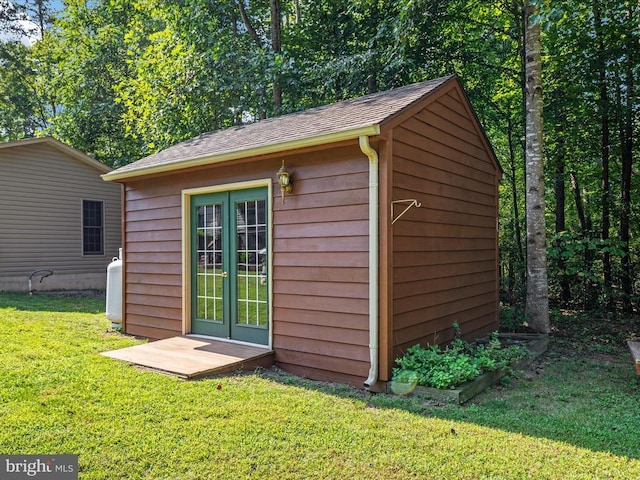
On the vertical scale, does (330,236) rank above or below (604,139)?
below

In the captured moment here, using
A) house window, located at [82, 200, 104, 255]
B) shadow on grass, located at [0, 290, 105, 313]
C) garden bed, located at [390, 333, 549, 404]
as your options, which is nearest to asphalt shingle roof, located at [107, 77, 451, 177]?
garden bed, located at [390, 333, 549, 404]

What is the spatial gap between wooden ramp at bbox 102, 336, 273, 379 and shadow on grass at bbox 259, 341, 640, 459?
0.28 m

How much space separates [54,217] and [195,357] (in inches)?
373

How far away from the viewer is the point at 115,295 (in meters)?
7.07

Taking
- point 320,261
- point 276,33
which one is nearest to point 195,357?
point 320,261

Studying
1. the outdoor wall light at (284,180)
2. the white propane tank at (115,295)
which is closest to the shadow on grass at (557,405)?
the outdoor wall light at (284,180)

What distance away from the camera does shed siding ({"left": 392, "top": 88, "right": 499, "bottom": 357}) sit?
4.53 metres

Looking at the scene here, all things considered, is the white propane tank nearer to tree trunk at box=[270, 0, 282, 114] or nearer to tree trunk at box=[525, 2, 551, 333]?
tree trunk at box=[270, 0, 282, 114]

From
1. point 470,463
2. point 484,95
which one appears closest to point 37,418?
point 470,463

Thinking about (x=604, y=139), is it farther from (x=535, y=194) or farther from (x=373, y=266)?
(x=373, y=266)

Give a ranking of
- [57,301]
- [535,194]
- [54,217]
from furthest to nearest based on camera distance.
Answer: [54,217] < [57,301] < [535,194]

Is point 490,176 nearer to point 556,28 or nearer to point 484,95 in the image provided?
point 556,28

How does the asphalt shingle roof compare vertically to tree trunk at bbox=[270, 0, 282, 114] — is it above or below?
below

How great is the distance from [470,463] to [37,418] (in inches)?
120
